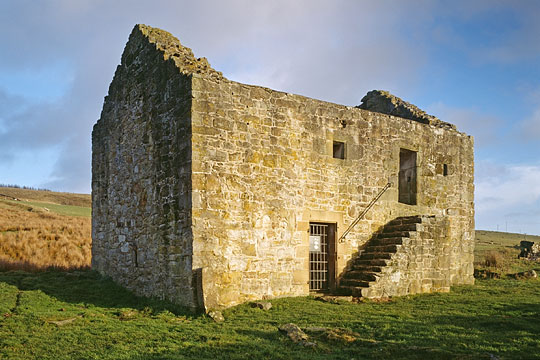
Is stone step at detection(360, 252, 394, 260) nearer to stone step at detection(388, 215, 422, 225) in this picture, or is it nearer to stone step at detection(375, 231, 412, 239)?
stone step at detection(375, 231, 412, 239)

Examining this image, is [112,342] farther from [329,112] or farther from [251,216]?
[329,112]

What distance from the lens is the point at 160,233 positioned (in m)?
12.8

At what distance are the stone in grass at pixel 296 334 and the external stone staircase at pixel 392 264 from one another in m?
4.51

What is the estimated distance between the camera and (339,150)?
49.2ft

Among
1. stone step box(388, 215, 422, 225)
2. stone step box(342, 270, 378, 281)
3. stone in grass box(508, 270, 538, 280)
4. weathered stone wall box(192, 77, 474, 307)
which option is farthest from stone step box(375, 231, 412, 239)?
stone in grass box(508, 270, 538, 280)

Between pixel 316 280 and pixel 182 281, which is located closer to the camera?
pixel 182 281

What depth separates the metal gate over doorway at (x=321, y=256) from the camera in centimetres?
1415

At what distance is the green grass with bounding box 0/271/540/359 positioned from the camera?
7.81 m

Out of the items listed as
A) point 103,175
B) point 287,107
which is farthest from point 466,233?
point 103,175

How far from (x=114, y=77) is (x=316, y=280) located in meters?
9.60

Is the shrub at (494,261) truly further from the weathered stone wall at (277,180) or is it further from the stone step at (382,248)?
the stone step at (382,248)

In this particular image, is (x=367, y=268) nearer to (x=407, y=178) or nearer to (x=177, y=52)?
(x=407, y=178)

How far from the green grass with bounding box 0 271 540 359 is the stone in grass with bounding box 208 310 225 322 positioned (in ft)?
0.47

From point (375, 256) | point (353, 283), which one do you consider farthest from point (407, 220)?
point (353, 283)
